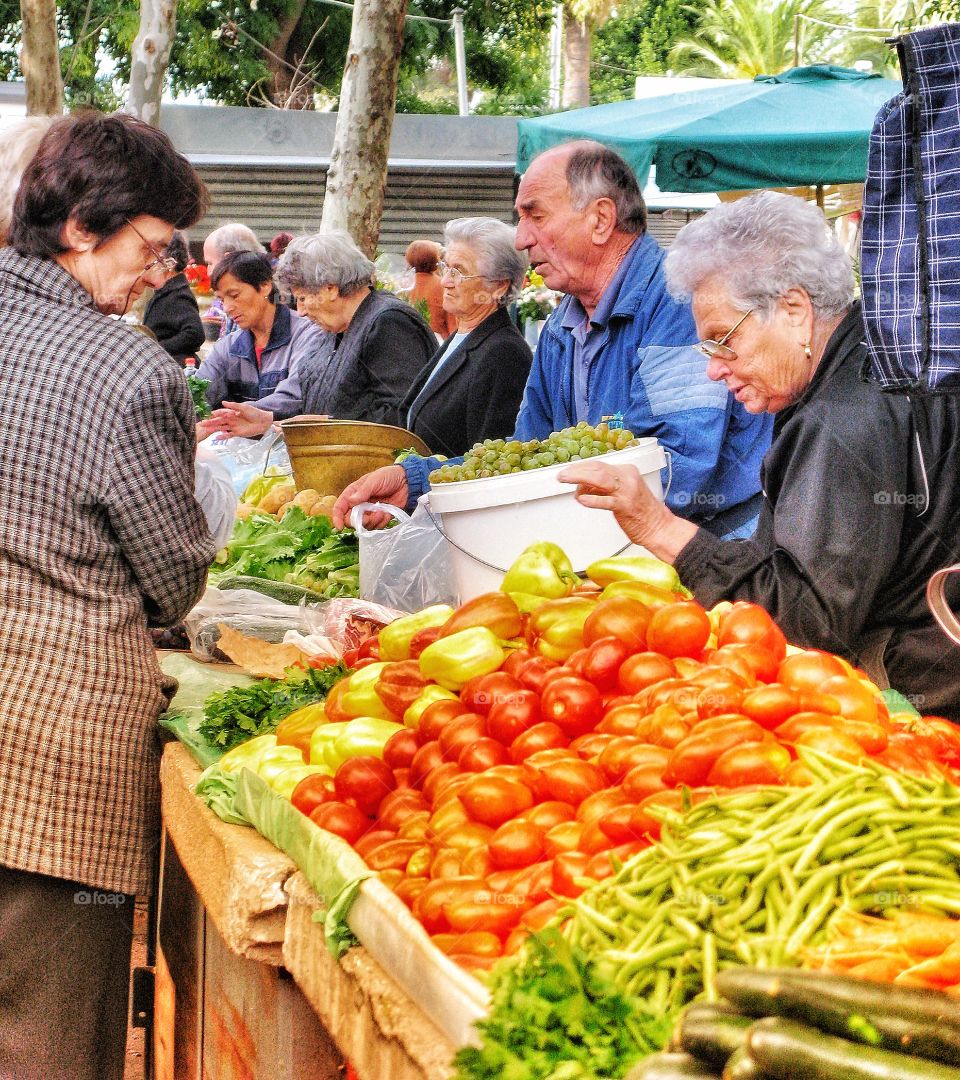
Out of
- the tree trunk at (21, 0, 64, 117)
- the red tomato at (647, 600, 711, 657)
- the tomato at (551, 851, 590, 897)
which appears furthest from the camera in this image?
the tree trunk at (21, 0, 64, 117)

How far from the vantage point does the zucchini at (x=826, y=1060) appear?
1.17m

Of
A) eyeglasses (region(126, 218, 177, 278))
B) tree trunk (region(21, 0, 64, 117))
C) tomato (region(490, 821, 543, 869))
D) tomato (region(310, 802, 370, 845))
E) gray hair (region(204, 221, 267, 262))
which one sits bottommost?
tomato (region(310, 802, 370, 845))

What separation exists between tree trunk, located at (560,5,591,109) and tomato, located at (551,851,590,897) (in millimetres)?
39783

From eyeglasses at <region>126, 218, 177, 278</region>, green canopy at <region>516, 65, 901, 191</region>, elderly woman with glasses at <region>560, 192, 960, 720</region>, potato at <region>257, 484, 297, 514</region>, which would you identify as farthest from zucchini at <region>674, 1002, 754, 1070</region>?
green canopy at <region>516, 65, 901, 191</region>

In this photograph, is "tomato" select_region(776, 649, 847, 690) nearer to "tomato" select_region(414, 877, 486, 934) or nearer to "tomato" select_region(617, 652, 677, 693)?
"tomato" select_region(617, 652, 677, 693)

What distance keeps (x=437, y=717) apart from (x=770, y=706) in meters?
0.66

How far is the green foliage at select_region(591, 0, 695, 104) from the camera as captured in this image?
44719 mm

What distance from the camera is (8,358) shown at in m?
2.55

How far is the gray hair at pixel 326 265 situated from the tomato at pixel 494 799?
4.29 m

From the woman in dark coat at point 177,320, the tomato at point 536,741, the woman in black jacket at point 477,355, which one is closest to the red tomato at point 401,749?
the tomato at point 536,741

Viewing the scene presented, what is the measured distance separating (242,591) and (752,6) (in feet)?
154

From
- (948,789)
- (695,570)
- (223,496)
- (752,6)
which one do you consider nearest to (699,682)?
(948,789)

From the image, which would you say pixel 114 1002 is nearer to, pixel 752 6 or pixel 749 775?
pixel 749 775

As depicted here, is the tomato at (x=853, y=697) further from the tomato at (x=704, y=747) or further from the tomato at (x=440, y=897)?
the tomato at (x=440, y=897)
